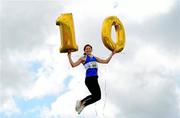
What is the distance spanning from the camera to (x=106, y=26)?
20.9m

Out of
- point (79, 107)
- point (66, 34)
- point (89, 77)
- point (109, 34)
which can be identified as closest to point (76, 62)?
point (89, 77)

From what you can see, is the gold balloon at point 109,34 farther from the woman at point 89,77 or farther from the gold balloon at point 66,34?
the gold balloon at point 66,34

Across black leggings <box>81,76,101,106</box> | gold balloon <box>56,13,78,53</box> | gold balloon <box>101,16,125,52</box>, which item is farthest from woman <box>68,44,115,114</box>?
gold balloon <box>101,16,125,52</box>

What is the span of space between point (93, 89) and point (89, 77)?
0.47 meters

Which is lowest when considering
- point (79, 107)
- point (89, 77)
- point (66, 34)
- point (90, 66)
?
point (79, 107)

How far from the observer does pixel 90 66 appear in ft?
65.6

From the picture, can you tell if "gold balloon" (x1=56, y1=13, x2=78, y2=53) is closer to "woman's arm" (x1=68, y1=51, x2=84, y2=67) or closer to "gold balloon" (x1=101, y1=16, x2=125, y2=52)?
"woman's arm" (x1=68, y1=51, x2=84, y2=67)

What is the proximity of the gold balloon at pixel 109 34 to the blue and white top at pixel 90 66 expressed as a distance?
0.89 m

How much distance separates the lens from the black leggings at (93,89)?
19.9 meters

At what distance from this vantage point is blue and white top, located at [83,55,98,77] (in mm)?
19938

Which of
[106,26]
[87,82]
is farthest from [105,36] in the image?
[87,82]

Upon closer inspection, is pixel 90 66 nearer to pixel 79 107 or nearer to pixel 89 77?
pixel 89 77

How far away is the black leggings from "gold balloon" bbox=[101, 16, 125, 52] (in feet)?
5.12

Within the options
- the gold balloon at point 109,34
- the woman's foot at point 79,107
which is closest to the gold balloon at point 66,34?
the gold balloon at point 109,34
